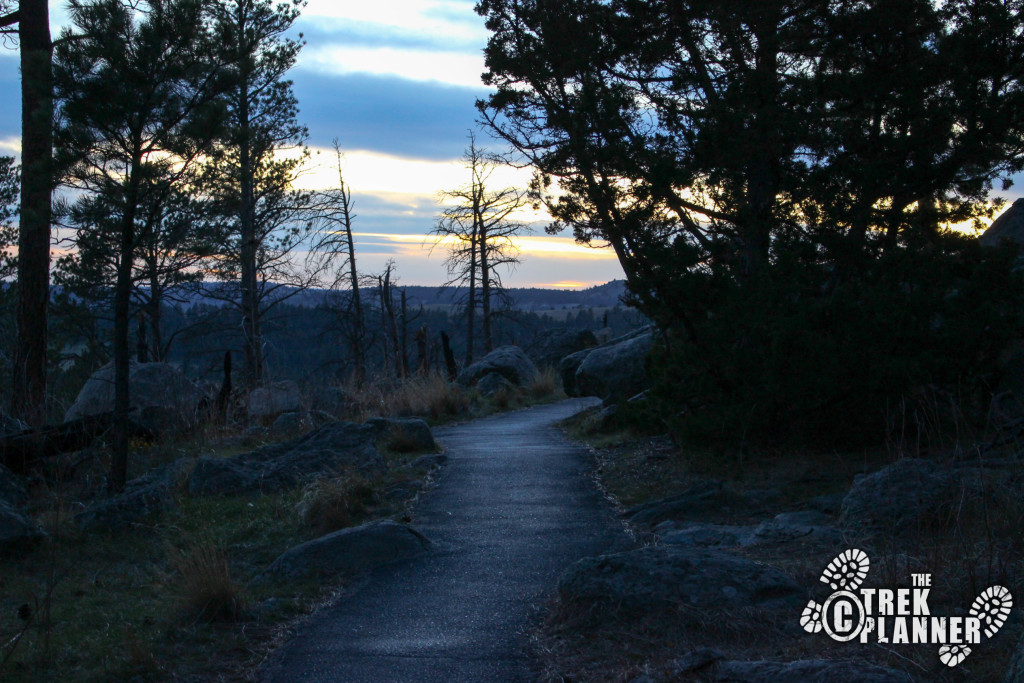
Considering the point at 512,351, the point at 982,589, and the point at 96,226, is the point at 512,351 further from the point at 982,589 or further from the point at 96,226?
the point at 982,589

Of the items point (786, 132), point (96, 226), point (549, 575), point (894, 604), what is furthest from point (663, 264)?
point (96, 226)

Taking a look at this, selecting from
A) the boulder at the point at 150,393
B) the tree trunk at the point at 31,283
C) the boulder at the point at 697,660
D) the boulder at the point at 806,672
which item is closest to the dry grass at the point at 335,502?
the boulder at the point at 697,660

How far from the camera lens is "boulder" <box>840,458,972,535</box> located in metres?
5.30

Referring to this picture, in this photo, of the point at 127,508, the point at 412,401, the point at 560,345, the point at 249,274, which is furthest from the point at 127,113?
the point at 560,345

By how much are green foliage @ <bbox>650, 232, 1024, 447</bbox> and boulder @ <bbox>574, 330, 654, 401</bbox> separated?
6.40 m

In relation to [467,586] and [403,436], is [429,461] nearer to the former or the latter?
[403,436]

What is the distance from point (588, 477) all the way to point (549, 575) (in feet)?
12.5

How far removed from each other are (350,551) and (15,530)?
9.17 ft

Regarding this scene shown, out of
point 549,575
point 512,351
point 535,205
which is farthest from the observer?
point 512,351

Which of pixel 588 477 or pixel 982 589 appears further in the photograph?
pixel 588 477

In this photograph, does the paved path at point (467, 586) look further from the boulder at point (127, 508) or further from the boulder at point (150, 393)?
the boulder at point (150, 393)

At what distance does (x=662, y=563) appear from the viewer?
4723 millimetres

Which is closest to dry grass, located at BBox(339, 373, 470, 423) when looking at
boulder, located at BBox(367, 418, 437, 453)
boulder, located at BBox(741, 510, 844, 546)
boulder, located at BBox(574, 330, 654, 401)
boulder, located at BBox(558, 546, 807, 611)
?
boulder, located at BBox(574, 330, 654, 401)

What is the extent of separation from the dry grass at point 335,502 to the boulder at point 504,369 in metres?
14.9
